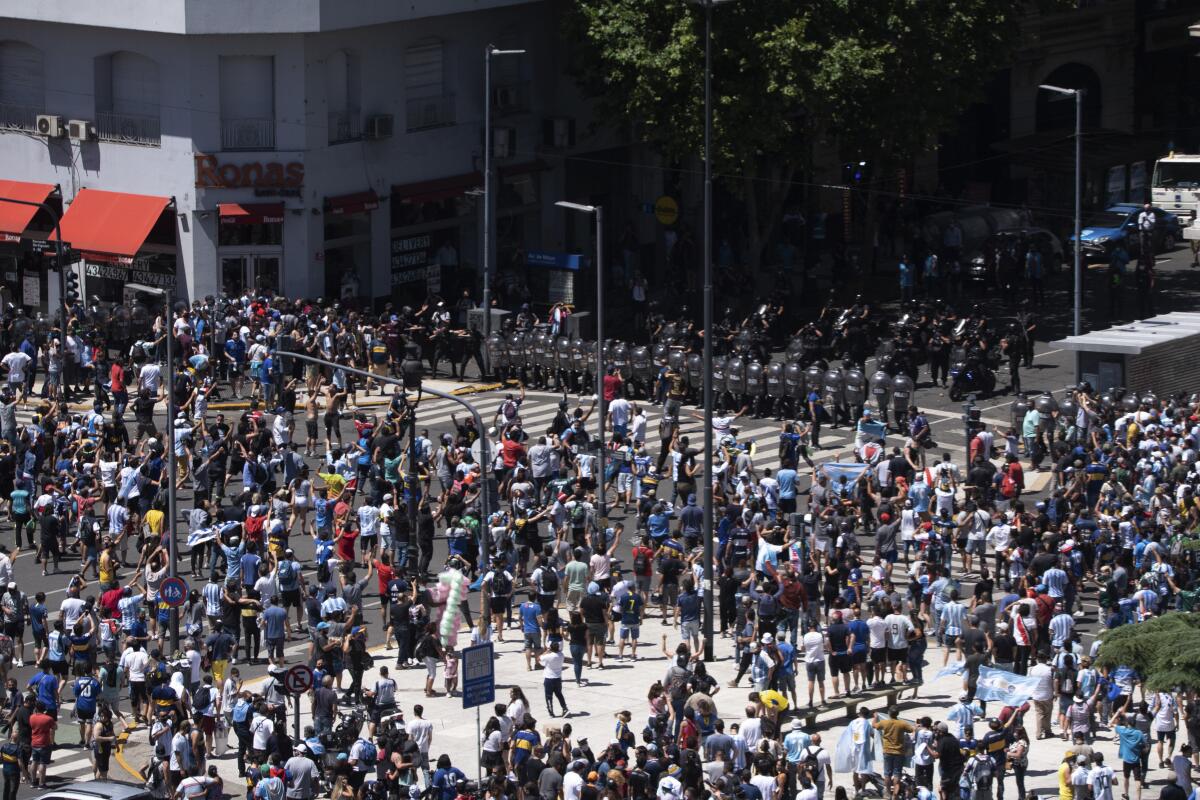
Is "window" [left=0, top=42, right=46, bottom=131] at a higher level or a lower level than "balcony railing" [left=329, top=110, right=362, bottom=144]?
higher

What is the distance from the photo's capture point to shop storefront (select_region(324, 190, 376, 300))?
57.4 meters

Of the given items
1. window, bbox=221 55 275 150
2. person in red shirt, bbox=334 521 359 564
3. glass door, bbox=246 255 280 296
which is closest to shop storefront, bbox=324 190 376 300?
glass door, bbox=246 255 280 296

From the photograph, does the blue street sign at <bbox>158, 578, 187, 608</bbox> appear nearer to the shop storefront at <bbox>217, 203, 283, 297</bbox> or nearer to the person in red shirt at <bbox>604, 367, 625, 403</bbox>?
the person in red shirt at <bbox>604, 367, 625, 403</bbox>

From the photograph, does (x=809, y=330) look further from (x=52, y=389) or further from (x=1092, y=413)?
(x=52, y=389)

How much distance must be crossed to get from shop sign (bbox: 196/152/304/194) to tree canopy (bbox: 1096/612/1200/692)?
104 feet

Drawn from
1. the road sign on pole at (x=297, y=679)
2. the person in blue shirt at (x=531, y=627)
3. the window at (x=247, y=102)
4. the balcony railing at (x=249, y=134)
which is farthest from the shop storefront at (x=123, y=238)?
the road sign on pole at (x=297, y=679)

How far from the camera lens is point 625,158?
2608 inches

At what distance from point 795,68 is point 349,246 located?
12.5 metres

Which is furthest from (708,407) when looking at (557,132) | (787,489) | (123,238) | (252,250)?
(557,132)

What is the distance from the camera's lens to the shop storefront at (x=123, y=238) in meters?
56.1

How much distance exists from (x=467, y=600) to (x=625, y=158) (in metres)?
31.9

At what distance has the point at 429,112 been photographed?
197 feet

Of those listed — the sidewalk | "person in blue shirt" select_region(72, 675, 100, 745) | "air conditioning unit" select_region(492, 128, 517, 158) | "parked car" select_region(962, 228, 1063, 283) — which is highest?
"air conditioning unit" select_region(492, 128, 517, 158)

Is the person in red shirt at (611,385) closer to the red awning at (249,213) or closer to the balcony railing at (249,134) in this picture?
the red awning at (249,213)
